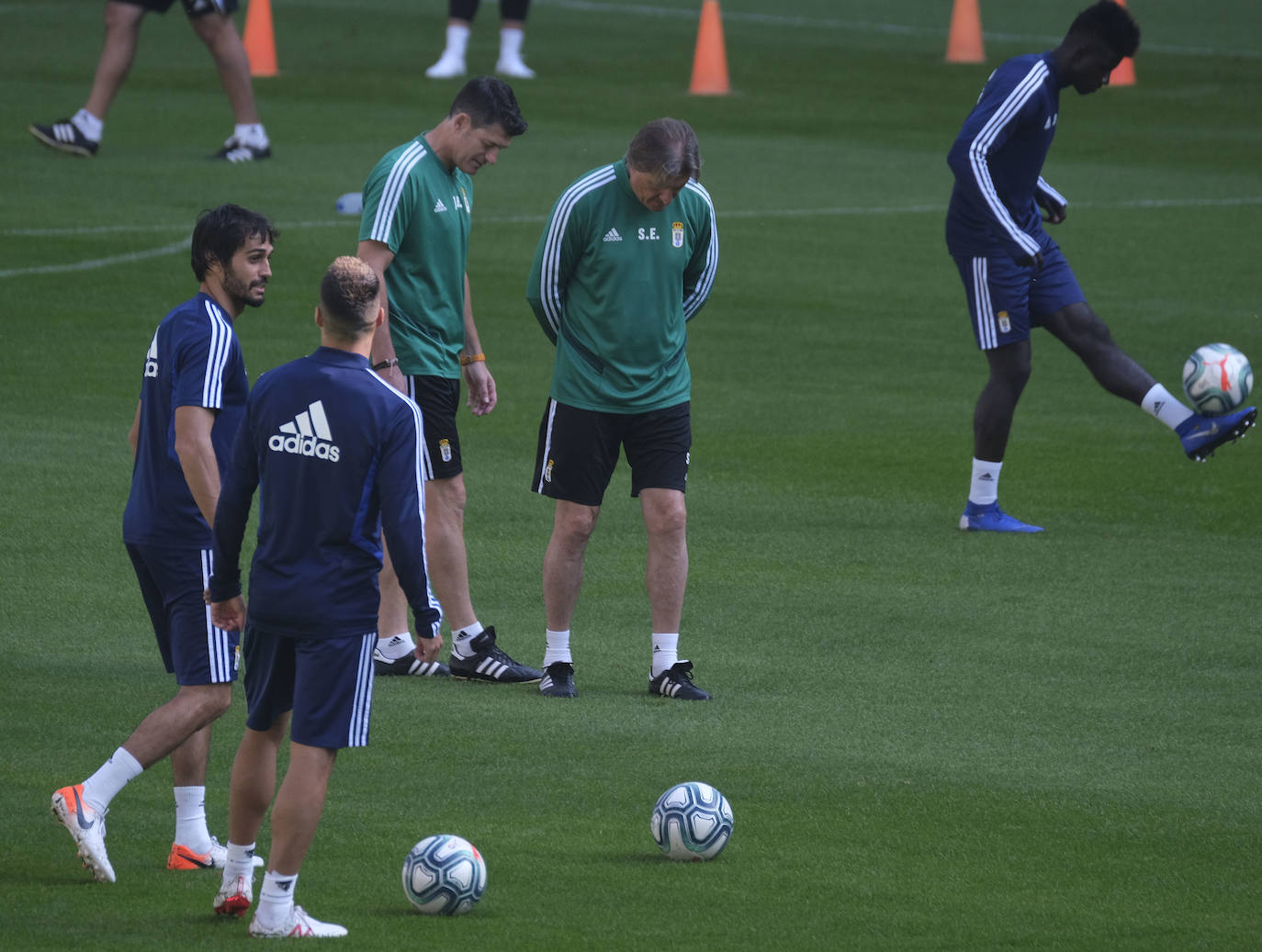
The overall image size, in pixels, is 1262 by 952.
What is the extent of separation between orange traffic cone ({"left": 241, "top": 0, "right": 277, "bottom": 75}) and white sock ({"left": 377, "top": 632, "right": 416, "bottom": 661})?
16.9 m

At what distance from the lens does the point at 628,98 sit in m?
23.5

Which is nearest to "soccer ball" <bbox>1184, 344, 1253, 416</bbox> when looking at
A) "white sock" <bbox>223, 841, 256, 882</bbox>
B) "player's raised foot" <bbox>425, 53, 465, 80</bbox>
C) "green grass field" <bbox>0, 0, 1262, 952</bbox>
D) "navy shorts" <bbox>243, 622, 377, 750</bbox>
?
"green grass field" <bbox>0, 0, 1262, 952</bbox>

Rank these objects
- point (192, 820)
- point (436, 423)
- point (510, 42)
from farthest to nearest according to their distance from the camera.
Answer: point (510, 42)
point (436, 423)
point (192, 820)

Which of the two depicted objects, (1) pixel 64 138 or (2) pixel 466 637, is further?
(1) pixel 64 138

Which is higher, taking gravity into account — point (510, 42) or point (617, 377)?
point (510, 42)

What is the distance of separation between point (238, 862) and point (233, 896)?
0.09m

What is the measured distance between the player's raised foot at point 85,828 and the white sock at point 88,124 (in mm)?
12986

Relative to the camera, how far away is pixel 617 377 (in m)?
8.21

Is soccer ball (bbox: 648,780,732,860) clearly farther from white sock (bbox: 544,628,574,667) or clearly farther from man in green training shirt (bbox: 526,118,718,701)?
white sock (bbox: 544,628,574,667)

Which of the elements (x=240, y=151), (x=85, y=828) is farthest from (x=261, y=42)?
(x=85, y=828)

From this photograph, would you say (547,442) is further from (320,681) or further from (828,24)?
(828,24)

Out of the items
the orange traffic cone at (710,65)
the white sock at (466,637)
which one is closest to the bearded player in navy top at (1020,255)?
the white sock at (466,637)

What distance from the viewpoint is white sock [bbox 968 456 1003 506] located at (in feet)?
35.8

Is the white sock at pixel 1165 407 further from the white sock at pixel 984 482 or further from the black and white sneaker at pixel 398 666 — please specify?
the black and white sneaker at pixel 398 666
